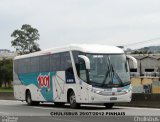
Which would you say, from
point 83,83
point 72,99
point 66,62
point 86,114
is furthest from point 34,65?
point 86,114

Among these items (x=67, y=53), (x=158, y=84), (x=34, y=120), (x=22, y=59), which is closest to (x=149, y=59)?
Answer: (x=158, y=84)

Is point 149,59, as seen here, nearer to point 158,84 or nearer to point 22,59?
point 158,84

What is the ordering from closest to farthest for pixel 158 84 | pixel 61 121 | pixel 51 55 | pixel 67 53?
pixel 61 121 → pixel 67 53 → pixel 51 55 → pixel 158 84

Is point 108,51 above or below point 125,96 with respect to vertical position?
above

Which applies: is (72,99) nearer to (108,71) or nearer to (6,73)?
(108,71)

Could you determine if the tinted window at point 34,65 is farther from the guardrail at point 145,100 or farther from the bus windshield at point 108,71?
the bus windshield at point 108,71

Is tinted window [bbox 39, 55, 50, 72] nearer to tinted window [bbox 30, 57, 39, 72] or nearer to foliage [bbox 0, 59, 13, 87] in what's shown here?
tinted window [bbox 30, 57, 39, 72]

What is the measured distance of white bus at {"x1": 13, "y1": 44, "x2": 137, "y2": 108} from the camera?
25375 millimetres

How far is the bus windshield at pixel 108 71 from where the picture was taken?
25.4 m

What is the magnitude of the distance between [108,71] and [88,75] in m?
1.04

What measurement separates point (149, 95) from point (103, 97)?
4.51m

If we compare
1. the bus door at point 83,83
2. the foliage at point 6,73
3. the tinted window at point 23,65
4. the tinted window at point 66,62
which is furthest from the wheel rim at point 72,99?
the foliage at point 6,73

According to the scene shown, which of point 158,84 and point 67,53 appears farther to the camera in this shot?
point 158,84

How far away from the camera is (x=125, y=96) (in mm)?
25781
